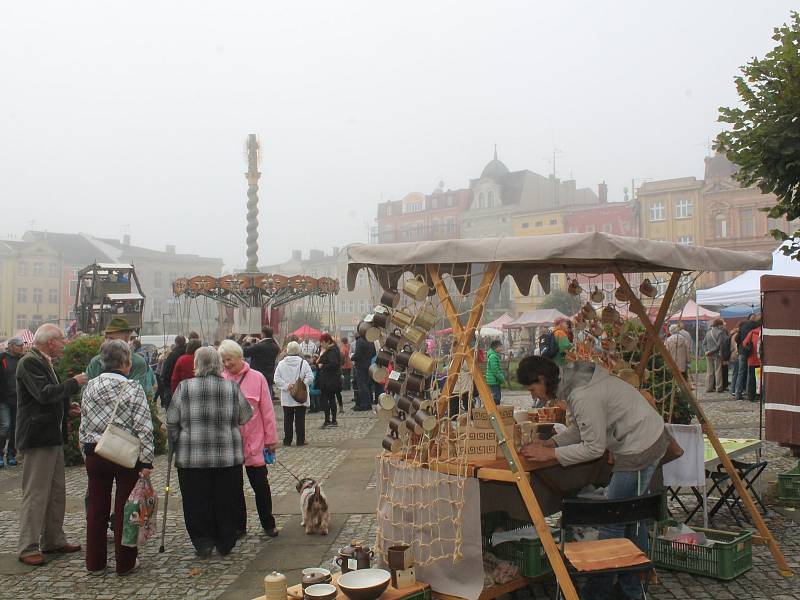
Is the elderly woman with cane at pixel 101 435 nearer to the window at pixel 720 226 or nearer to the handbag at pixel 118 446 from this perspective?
the handbag at pixel 118 446

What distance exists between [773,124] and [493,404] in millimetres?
3773

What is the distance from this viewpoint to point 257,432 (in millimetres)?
6445

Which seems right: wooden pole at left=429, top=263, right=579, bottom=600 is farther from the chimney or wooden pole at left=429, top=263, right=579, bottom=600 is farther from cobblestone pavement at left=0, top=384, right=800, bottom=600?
the chimney

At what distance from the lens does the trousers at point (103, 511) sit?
5.47 meters

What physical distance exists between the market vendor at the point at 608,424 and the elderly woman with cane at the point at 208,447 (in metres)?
2.48

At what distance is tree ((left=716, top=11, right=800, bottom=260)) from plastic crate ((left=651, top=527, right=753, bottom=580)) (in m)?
2.84

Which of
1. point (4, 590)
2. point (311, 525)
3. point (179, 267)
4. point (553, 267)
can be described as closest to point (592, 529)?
point (553, 267)

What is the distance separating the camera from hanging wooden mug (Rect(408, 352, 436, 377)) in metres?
4.40

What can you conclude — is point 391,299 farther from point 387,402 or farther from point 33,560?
point 33,560

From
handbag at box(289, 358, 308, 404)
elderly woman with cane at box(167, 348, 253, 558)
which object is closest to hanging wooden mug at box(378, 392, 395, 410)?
elderly woman with cane at box(167, 348, 253, 558)

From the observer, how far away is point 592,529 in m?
5.25

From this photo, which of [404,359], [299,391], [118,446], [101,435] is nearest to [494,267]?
[404,359]

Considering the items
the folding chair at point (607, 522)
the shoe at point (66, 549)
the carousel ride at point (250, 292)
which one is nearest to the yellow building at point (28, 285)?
the carousel ride at point (250, 292)

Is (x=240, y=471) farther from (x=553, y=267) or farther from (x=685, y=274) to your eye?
(x=685, y=274)
